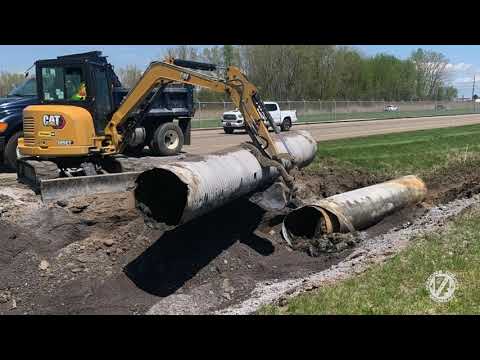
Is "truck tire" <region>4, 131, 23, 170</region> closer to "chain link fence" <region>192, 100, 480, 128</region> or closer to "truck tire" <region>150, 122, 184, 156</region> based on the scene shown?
"truck tire" <region>150, 122, 184, 156</region>

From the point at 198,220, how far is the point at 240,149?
193 centimetres

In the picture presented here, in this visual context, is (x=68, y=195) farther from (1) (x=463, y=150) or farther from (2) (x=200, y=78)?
(1) (x=463, y=150)

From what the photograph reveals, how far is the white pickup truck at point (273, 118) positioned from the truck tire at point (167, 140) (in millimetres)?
14739

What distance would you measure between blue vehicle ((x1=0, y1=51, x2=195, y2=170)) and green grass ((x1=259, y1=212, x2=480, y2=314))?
7.35m

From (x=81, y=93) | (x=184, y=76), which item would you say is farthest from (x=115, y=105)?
(x=184, y=76)

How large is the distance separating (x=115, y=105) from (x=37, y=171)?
10.8 feet

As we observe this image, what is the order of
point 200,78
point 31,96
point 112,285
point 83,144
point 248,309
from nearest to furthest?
point 248,309
point 112,285
point 200,78
point 83,144
point 31,96

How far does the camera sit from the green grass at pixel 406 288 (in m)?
5.75

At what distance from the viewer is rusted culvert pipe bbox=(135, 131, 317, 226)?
7859mm

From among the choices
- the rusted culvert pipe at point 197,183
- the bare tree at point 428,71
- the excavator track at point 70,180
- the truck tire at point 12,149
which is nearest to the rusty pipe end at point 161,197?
the rusted culvert pipe at point 197,183

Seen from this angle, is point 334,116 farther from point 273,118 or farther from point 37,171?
point 37,171

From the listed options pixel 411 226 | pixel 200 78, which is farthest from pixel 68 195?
pixel 411 226

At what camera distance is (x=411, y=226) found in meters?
11.2

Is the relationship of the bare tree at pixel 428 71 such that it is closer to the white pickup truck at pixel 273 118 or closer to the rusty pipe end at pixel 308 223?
the white pickup truck at pixel 273 118
